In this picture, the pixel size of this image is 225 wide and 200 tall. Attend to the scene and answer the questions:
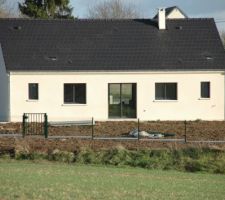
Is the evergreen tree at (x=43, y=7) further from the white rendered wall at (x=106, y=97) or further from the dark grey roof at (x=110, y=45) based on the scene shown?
the white rendered wall at (x=106, y=97)

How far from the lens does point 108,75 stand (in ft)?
136

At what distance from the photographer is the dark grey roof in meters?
41.8

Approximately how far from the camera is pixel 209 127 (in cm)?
3578

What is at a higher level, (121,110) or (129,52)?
(129,52)

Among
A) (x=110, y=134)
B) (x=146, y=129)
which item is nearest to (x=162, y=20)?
(x=146, y=129)

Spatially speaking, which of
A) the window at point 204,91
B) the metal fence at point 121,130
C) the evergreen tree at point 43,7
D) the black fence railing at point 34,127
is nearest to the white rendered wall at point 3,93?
the metal fence at point 121,130

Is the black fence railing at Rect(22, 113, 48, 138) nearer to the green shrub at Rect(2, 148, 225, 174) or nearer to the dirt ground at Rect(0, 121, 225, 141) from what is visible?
the dirt ground at Rect(0, 121, 225, 141)

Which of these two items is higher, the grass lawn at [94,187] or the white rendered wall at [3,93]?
the white rendered wall at [3,93]

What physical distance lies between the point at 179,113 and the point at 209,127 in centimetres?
572

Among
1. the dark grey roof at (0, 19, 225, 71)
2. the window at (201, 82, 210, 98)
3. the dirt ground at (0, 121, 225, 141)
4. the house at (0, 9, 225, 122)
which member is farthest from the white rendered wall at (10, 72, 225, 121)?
the dirt ground at (0, 121, 225, 141)

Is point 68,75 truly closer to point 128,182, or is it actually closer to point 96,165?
point 96,165

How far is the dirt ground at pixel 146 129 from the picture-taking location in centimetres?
3167

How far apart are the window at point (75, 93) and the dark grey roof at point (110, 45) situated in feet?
3.57

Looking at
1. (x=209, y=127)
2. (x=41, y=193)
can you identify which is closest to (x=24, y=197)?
(x=41, y=193)
